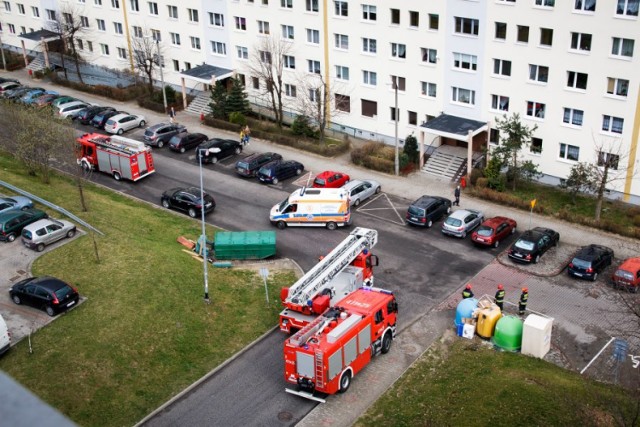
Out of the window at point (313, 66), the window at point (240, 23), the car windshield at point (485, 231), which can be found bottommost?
the car windshield at point (485, 231)

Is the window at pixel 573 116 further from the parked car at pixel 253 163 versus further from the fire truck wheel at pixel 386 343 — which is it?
the fire truck wheel at pixel 386 343

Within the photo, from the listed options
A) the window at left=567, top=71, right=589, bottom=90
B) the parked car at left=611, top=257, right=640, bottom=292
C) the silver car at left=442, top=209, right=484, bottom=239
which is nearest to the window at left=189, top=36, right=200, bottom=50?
the silver car at left=442, top=209, right=484, bottom=239

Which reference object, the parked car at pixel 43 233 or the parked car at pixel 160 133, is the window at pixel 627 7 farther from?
the parked car at pixel 43 233

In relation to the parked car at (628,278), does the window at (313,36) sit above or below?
above

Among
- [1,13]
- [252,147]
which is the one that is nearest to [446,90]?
[252,147]

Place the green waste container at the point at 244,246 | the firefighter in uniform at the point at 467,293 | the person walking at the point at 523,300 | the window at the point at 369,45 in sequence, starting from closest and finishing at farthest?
the firefighter in uniform at the point at 467,293 → the person walking at the point at 523,300 → the green waste container at the point at 244,246 → the window at the point at 369,45

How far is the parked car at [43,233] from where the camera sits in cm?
3703

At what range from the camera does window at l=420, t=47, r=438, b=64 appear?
5097cm

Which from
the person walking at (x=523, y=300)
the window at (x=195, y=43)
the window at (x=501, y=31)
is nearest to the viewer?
the person walking at (x=523, y=300)

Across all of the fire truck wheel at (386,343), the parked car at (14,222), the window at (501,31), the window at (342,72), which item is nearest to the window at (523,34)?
the window at (501,31)

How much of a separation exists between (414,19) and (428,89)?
5.08m

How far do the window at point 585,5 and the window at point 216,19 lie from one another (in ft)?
101

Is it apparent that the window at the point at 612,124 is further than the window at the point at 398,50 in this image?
No

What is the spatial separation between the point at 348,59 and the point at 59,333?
3284cm
